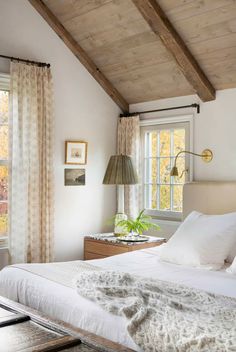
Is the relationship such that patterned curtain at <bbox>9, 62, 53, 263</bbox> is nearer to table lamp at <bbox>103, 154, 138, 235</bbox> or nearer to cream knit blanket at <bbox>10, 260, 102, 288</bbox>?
table lamp at <bbox>103, 154, 138, 235</bbox>

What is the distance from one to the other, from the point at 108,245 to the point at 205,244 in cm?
140

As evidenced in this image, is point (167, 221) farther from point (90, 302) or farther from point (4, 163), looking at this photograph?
point (90, 302)

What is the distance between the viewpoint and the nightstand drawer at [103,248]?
176 inches

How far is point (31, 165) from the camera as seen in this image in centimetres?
470

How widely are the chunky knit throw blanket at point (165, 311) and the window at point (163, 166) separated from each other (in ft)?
8.35

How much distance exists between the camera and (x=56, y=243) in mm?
5047

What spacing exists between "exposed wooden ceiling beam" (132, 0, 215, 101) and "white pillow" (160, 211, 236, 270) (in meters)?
1.49

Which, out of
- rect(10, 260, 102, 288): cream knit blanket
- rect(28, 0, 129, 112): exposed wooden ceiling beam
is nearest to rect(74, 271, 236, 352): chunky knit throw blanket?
rect(10, 260, 102, 288): cream knit blanket

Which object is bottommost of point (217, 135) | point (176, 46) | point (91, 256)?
point (91, 256)

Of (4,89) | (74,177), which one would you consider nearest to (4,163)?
(4,89)

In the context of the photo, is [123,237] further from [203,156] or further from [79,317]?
[79,317]

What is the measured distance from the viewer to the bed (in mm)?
2215

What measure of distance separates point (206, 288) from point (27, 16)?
3489 mm

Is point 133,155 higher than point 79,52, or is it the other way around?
point 79,52
